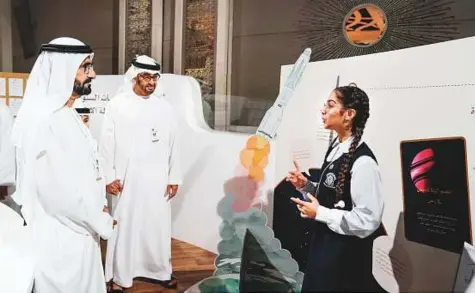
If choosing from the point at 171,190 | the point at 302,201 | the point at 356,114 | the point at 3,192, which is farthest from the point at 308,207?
the point at 3,192

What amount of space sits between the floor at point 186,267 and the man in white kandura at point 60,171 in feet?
0.97

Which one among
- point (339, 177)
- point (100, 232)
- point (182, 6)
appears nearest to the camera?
point (339, 177)

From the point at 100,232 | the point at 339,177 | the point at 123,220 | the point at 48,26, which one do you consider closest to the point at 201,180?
the point at 123,220

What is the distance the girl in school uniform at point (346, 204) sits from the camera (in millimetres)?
1666

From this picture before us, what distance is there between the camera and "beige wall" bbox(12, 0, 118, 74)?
221 centimetres

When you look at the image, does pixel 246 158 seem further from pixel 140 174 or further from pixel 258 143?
pixel 140 174

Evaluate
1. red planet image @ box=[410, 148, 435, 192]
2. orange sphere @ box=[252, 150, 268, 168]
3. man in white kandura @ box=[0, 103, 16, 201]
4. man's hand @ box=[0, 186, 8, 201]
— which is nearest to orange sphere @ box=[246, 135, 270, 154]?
orange sphere @ box=[252, 150, 268, 168]

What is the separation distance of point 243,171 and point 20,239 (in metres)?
0.95

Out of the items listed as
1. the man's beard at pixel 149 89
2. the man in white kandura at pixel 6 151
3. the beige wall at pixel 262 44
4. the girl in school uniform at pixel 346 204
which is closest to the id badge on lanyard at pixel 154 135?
the man's beard at pixel 149 89

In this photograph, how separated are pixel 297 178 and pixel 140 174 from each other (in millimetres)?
686

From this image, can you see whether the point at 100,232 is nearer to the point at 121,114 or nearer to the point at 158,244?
the point at 158,244

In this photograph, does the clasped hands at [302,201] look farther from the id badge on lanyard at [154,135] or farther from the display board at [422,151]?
the id badge on lanyard at [154,135]

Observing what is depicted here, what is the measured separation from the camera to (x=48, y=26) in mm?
2262

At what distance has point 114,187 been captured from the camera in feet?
6.68
